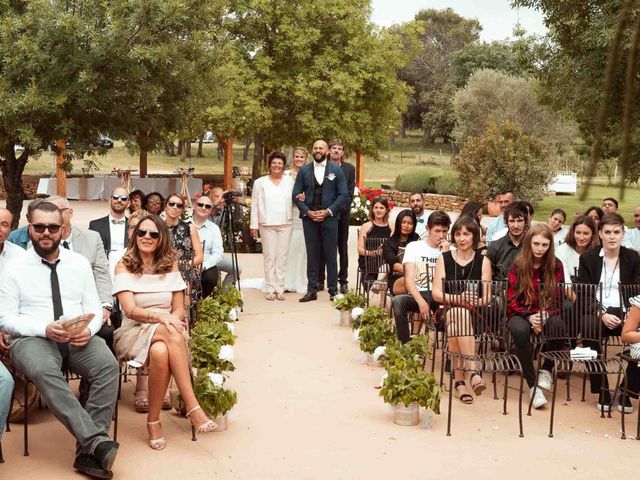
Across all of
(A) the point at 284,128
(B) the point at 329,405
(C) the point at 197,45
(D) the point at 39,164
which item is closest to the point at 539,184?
(A) the point at 284,128

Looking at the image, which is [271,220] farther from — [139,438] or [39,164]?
[39,164]

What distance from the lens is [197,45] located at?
12.2 m

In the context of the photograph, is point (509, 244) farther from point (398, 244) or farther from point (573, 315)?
point (398, 244)

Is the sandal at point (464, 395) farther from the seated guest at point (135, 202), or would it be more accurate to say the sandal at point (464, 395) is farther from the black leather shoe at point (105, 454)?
the seated guest at point (135, 202)

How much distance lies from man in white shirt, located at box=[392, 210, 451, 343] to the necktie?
2865 millimetres

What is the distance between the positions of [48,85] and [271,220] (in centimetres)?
318

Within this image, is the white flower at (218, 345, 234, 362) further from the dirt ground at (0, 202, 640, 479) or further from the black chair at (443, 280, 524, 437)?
the black chair at (443, 280, 524, 437)

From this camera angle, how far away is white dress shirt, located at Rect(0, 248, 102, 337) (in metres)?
5.15

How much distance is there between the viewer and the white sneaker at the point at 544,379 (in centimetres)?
650

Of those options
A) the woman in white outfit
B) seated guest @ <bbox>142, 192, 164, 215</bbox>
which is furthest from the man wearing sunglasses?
the woman in white outfit

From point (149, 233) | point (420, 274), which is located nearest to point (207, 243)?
point (420, 274)

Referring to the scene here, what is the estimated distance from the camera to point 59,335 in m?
5.11

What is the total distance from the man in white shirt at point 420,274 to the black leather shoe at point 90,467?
308 cm

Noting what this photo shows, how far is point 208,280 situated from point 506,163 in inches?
677
